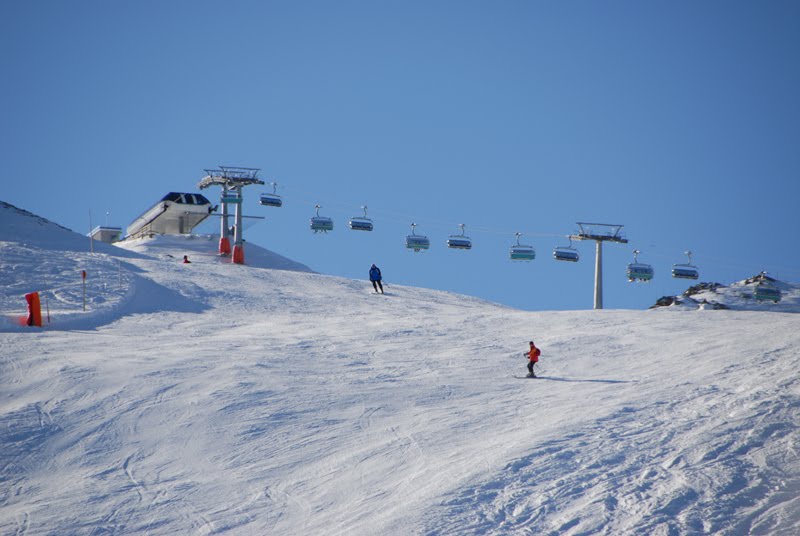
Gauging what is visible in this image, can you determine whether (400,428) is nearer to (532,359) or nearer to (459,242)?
(532,359)

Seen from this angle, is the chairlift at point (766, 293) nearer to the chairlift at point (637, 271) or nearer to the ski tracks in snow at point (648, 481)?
the chairlift at point (637, 271)

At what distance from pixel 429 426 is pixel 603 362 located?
6409 mm

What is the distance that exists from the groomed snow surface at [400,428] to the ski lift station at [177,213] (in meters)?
34.8

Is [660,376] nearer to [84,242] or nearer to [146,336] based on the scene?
[146,336]

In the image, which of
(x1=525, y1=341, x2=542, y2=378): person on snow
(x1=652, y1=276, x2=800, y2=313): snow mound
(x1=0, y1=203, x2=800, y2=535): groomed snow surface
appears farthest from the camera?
(x1=652, y1=276, x2=800, y2=313): snow mound

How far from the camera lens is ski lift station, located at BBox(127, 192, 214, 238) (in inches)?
2304

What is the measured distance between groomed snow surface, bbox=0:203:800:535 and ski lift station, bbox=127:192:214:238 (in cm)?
3475

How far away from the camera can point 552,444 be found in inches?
527

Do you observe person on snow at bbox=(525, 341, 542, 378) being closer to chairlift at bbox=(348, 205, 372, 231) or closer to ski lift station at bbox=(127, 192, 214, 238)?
chairlift at bbox=(348, 205, 372, 231)

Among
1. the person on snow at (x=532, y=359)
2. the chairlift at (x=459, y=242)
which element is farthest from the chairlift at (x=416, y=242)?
the person on snow at (x=532, y=359)

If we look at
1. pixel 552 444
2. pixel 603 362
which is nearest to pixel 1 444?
pixel 552 444

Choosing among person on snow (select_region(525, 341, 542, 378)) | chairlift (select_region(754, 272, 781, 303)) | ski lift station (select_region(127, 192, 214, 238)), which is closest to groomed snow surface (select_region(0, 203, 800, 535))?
person on snow (select_region(525, 341, 542, 378))

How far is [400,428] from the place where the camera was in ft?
48.3

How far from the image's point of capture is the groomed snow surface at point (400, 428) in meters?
11.5
